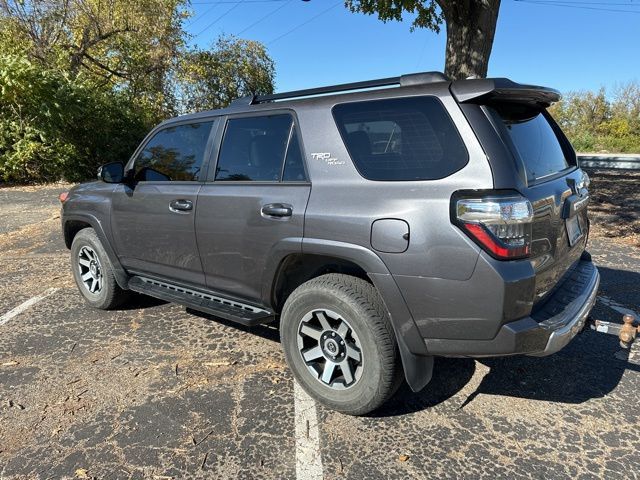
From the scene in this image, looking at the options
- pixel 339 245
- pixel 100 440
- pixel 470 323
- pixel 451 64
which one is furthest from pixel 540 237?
pixel 451 64

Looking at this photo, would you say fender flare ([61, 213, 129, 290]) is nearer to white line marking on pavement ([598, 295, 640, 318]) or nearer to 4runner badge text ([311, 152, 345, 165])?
4runner badge text ([311, 152, 345, 165])

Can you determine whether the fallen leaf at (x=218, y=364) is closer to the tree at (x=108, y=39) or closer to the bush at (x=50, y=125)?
the bush at (x=50, y=125)

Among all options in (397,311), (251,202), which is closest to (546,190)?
(397,311)

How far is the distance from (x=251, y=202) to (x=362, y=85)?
1.01m

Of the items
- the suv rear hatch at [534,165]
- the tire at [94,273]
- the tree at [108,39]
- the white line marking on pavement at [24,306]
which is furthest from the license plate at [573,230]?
the tree at [108,39]

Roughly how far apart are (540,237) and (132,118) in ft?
53.8

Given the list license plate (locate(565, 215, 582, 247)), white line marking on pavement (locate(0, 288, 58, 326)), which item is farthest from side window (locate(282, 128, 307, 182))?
white line marking on pavement (locate(0, 288, 58, 326))

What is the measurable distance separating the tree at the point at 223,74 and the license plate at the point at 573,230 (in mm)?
21224

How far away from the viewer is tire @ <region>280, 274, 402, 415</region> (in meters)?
2.49

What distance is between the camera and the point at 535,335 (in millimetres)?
2242

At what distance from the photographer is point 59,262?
623cm

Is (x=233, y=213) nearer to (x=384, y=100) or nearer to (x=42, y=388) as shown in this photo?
(x=384, y=100)

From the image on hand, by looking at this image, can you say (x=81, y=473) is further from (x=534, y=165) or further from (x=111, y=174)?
(x=534, y=165)

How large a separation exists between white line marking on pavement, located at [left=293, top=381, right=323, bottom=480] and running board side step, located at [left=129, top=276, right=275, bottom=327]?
0.54 m
